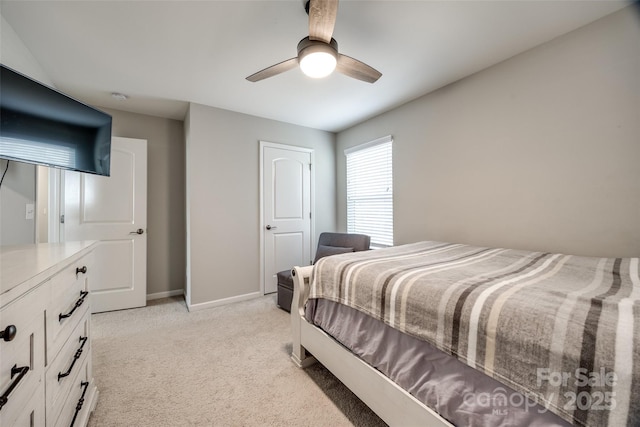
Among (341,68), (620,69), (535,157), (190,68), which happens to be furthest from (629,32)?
(190,68)

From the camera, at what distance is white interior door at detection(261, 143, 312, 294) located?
3387 mm

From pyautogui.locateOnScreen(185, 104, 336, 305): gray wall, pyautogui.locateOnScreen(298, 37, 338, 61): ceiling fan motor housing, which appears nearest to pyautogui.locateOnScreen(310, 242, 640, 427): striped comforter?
pyautogui.locateOnScreen(298, 37, 338, 61): ceiling fan motor housing

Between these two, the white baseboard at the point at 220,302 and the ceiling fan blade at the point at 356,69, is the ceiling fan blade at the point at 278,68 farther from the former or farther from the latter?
the white baseboard at the point at 220,302

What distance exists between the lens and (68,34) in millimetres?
1756

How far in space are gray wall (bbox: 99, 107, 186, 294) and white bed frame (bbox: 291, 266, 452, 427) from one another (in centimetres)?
239

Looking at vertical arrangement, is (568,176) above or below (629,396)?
above

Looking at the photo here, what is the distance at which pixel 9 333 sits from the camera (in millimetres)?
600

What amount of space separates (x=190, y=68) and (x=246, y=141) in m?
1.11

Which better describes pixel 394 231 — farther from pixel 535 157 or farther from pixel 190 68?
pixel 190 68

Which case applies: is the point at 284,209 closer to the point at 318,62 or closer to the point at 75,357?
the point at 318,62

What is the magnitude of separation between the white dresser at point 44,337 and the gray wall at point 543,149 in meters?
2.85

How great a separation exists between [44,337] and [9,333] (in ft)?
1.12

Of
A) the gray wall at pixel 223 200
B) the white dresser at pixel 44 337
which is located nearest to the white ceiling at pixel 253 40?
the gray wall at pixel 223 200

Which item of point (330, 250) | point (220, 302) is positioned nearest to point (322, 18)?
point (330, 250)
